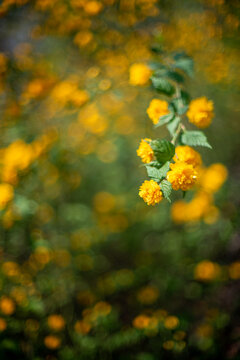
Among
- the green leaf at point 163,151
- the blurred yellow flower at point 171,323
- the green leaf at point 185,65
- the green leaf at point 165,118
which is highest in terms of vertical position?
the green leaf at point 185,65

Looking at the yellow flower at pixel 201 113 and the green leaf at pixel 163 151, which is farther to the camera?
the yellow flower at pixel 201 113

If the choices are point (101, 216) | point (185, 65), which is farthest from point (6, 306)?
point (185, 65)

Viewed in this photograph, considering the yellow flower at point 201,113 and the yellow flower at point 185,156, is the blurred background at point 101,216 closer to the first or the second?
the yellow flower at point 201,113

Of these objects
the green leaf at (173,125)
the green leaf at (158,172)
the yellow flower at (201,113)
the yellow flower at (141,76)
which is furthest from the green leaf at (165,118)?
the yellow flower at (141,76)

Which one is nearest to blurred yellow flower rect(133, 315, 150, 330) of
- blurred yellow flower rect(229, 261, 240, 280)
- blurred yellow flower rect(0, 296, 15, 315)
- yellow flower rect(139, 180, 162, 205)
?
blurred yellow flower rect(229, 261, 240, 280)

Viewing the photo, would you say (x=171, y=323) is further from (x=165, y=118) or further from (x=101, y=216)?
(x=165, y=118)

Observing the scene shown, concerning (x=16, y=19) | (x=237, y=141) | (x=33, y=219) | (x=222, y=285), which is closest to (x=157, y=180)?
(x=33, y=219)
